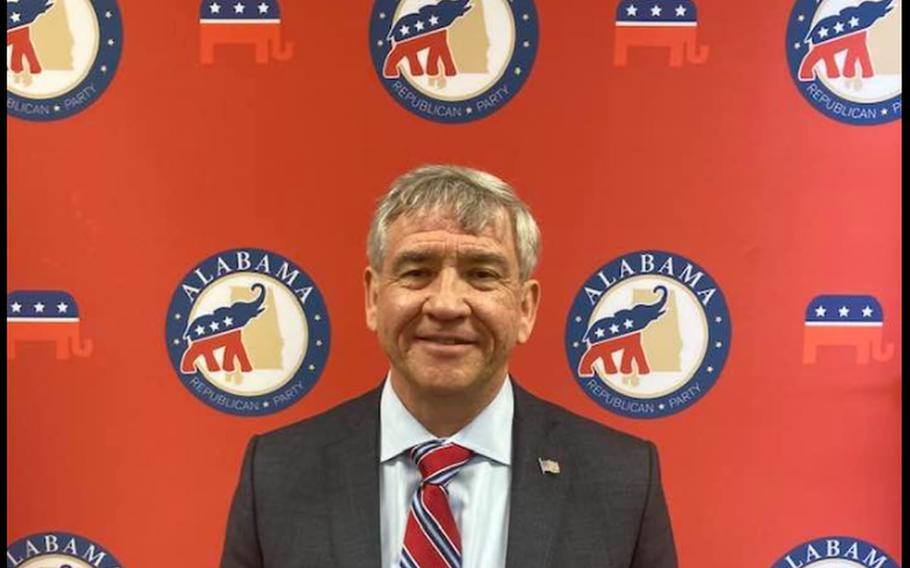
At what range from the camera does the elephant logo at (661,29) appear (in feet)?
5.29

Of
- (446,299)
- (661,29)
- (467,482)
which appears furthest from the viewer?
(661,29)

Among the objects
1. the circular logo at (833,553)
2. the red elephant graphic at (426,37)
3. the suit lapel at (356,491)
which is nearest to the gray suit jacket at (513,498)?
the suit lapel at (356,491)

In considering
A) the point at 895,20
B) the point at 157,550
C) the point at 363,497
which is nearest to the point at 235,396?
the point at 157,550

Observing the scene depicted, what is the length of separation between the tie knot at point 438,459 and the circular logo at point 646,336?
0.40m

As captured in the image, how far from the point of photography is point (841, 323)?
1.64 meters

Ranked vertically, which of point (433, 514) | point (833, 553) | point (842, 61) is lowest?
point (833, 553)

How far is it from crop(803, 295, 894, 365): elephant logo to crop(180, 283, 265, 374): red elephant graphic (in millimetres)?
1128

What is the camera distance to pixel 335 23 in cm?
162

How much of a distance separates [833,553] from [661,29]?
3.74ft

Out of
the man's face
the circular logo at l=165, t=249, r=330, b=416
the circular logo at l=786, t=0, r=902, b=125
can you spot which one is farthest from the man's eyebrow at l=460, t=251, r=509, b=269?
the circular logo at l=786, t=0, r=902, b=125

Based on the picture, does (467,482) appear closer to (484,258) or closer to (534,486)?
(534,486)

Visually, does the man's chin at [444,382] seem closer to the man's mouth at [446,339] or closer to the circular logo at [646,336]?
the man's mouth at [446,339]

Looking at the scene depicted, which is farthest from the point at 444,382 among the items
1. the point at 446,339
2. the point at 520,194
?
the point at 520,194

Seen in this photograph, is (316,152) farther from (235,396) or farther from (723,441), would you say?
(723,441)
